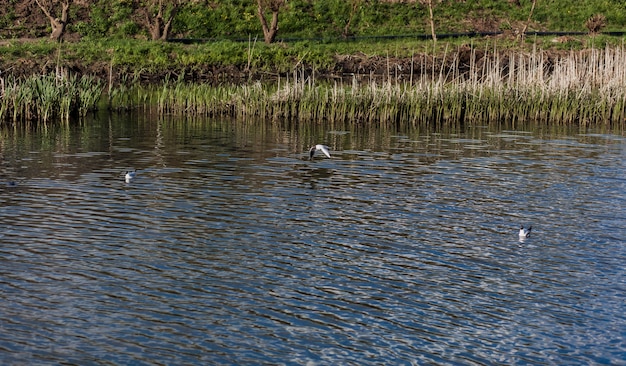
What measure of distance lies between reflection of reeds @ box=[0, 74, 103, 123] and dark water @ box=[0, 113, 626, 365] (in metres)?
3.31

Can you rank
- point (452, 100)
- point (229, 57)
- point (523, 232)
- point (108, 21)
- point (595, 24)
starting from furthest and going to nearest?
point (108, 21), point (595, 24), point (229, 57), point (452, 100), point (523, 232)

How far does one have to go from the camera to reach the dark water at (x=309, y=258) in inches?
346

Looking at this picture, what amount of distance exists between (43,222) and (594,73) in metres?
16.4

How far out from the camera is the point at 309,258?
38.0 ft

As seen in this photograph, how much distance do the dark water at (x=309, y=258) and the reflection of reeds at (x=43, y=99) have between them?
10.9 feet

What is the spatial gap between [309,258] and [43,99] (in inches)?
556

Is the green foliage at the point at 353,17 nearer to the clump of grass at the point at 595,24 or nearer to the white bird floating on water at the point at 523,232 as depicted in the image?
the clump of grass at the point at 595,24

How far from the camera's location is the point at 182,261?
11320 mm

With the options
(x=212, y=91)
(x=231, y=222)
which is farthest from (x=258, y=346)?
(x=212, y=91)

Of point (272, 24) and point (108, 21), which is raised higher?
point (108, 21)

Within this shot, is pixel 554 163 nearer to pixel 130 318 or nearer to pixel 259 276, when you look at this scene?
pixel 259 276

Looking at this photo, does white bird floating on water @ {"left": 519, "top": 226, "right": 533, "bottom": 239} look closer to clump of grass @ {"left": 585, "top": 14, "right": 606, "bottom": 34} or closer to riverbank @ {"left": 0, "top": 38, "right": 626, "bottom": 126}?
riverbank @ {"left": 0, "top": 38, "right": 626, "bottom": 126}

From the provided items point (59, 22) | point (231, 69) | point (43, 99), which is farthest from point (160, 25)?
point (43, 99)

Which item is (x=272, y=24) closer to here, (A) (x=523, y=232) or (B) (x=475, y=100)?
(B) (x=475, y=100)
